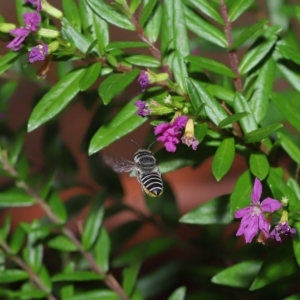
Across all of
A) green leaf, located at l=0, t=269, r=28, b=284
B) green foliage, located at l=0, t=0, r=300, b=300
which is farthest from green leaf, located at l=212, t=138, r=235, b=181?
green leaf, located at l=0, t=269, r=28, b=284

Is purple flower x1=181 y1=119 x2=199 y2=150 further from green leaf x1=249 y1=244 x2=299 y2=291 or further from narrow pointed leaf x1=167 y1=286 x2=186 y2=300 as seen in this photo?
narrow pointed leaf x1=167 y1=286 x2=186 y2=300

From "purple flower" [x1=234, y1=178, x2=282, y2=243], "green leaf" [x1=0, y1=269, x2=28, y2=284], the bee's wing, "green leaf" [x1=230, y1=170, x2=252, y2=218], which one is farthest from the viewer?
"green leaf" [x1=0, y1=269, x2=28, y2=284]

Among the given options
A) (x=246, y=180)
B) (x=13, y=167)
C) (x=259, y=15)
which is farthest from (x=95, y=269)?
(x=259, y=15)

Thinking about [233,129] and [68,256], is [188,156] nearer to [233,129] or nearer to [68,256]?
[233,129]

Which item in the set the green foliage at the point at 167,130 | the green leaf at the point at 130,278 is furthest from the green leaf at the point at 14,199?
the green leaf at the point at 130,278

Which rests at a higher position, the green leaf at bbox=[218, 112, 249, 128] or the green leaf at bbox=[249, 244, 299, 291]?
the green leaf at bbox=[218, 112, 249, 128]

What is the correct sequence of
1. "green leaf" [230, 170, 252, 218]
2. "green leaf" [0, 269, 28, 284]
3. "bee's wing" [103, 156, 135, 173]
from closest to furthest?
"green leaf" [230, 170, 252, 218] < "bee's wing" [103, 156, 135, 173] < "green leaf" [0, 269, 28, 284]

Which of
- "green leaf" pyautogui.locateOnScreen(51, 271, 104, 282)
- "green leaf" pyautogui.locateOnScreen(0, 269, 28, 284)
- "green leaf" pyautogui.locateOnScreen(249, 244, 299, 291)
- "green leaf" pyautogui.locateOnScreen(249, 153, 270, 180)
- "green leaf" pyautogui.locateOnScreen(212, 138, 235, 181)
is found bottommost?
"green leaf" pyautogui.locateOnScreen(0, 269, 28, 284)
